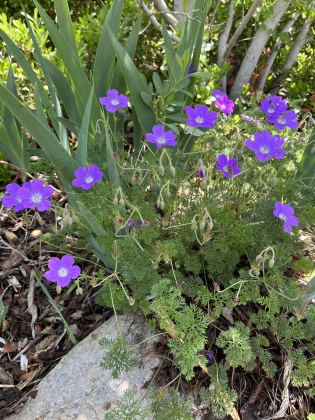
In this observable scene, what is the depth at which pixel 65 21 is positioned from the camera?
153 centimetres

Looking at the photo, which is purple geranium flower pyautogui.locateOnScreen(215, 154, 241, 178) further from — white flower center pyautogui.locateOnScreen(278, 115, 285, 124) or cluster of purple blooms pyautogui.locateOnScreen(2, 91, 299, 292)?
white flower center pyautogui.locateOnScreen(278, 115, 285, 124)

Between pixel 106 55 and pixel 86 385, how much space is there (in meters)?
1.23

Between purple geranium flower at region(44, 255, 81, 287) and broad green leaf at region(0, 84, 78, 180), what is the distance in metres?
0.29

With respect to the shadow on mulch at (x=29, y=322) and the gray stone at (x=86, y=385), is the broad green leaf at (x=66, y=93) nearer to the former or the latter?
the shadow on mulch at (x=29, y=322)

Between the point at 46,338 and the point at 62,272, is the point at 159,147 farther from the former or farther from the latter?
the point at 46,338

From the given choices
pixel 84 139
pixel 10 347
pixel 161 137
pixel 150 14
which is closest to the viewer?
pixel 84 139

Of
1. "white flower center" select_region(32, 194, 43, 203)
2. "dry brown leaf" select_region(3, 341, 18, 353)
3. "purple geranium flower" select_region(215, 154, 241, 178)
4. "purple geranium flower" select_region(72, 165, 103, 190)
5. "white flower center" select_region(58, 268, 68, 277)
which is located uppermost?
"purple geranium flower" select_region(215, 154, 241, 178)

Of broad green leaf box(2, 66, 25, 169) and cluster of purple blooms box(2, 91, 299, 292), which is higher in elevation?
cluster of purple blooms box(2, 91, 299, 292)

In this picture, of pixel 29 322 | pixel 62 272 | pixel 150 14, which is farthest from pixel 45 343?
pixel 150 14

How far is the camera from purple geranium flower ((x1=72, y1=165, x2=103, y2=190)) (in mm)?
1246

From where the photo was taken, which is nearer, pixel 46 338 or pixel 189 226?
pixel 189 226

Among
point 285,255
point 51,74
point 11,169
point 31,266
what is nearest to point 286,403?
point 285,255

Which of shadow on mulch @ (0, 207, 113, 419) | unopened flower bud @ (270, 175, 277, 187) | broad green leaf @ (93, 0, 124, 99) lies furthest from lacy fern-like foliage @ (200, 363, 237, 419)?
broad green leaf @ (93, 0, 124, 99)

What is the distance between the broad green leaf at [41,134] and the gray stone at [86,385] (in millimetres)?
542
